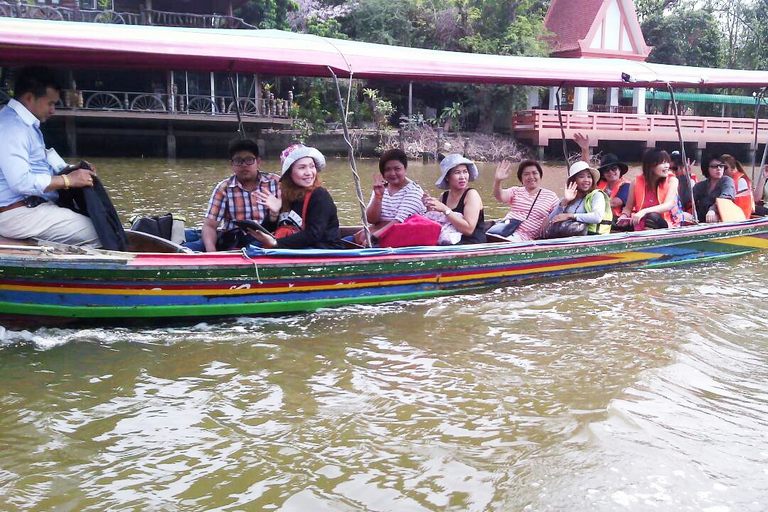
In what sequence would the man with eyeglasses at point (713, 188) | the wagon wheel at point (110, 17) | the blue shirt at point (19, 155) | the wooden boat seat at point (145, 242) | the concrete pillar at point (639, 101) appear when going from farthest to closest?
the concrete pillar at point (639, 101)
the wagon wheel at point (110, 17)
the man with eyeglasses at point (713, 188)
the wooden boat seat at point (145, 242)
the blue shirt at point (19, 155)

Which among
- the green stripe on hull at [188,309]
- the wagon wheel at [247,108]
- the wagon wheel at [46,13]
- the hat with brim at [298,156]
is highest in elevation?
the wagon wheel at [46,13]

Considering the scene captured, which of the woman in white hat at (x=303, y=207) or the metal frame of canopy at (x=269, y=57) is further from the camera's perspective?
the woman in white hat at (x=303, y=207)

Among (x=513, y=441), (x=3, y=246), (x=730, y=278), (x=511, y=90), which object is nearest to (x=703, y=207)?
(x=730, y=278)

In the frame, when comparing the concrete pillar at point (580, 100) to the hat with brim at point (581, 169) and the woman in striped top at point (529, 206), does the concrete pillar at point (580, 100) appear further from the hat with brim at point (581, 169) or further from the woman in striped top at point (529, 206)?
the hat with brim at point (581, 169)

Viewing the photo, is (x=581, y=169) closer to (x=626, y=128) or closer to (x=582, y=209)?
(x=582, y=209)

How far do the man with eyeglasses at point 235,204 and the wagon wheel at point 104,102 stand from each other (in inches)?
580

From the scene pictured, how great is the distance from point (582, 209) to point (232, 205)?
3.45 m

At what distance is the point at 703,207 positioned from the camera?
8.43 meters

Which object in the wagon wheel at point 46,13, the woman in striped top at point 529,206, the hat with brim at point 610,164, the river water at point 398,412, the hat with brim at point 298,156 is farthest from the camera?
the wagon wheel at point 46,13

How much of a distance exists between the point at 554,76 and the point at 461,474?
4.66m

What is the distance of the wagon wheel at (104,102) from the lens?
737 inches

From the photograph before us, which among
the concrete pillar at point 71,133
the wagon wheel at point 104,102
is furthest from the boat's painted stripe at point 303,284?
the concrete pillar at point 71,133

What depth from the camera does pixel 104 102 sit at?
19375 millimetres

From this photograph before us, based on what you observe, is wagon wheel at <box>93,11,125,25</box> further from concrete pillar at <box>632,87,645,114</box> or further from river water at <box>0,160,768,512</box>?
concrete pillar at <box>632,87,645,114</box>
